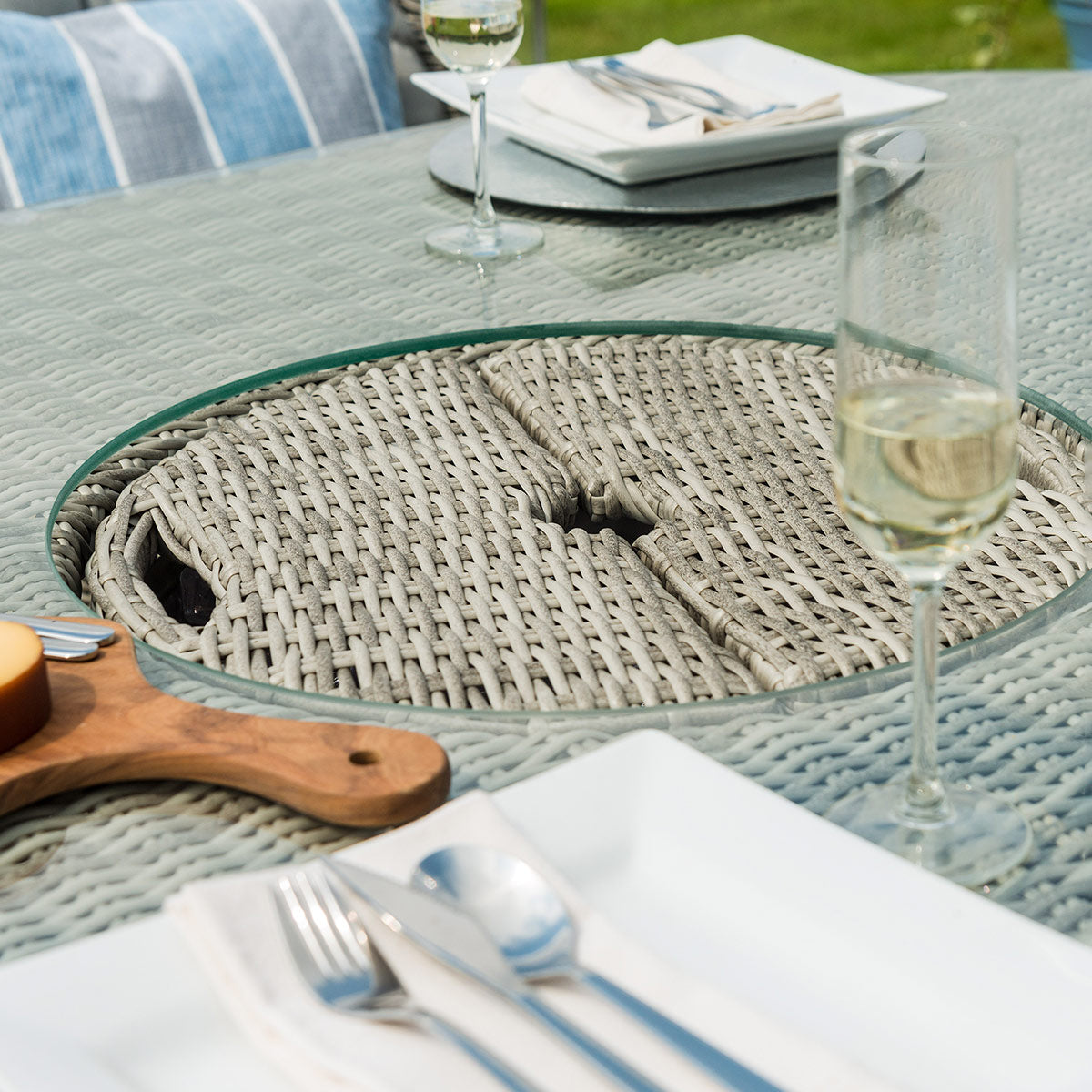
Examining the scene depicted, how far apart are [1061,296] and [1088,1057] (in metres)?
0.76

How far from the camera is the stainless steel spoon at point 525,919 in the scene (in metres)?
0.41

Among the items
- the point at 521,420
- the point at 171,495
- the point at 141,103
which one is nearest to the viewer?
the point at 171,495

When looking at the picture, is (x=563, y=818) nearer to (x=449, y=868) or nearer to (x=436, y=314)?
(x=449, y=868)

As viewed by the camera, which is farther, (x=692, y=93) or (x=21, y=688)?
(x=692, y=93)

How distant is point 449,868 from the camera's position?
1.53 ft

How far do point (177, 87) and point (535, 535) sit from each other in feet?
5.12

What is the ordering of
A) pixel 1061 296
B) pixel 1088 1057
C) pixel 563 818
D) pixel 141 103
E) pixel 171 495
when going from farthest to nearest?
pixel 141 103 < pixel 1061 296 < pixel 171 495 < pixel 563 818 < pixel 1088 1057

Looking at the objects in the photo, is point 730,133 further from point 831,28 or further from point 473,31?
point 831,28

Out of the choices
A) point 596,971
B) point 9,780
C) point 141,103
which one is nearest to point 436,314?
point 9,780

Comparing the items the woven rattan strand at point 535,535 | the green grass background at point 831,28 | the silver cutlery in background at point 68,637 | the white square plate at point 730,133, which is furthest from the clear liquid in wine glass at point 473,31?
the green grass background at point 831,28

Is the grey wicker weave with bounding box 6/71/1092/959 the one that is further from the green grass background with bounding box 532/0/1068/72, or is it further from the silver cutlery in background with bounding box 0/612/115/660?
the green grass background with bounding box 532/0/1068/72

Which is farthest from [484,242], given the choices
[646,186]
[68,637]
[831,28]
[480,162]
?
[831,28]

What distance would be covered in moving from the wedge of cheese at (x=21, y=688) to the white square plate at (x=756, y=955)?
14cm

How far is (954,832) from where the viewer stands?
1.77ft
